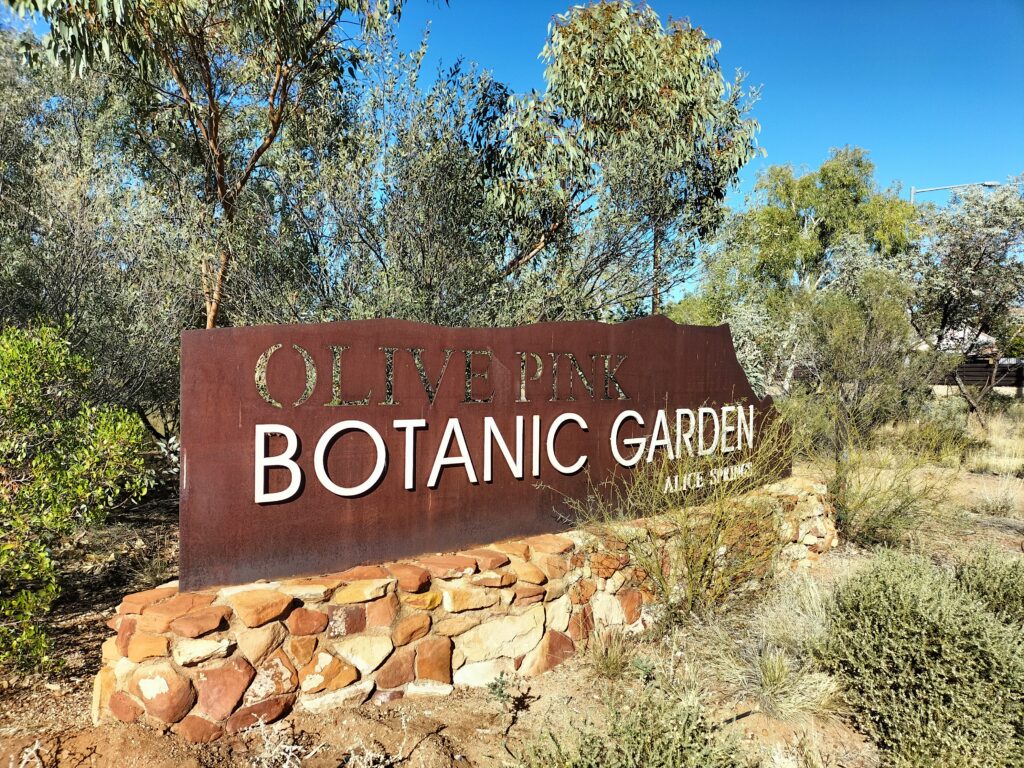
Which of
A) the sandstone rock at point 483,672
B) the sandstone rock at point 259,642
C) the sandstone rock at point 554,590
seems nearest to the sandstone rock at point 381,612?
the sandstone rock at point 259,642

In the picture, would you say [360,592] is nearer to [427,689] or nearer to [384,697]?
[384,697]

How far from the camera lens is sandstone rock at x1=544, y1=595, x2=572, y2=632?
4.16 meters

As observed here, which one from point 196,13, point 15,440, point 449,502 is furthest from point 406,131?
point 15,440

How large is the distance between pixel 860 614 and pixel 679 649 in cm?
106

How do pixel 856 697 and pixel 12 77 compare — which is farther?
pixel 12 77

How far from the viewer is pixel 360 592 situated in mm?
3447

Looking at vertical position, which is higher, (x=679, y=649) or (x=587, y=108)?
(x=587, y=108)

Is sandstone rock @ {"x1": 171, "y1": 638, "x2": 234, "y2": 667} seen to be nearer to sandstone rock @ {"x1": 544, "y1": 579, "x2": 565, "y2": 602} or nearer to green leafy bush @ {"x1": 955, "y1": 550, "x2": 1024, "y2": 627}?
sandstone rock @ {"x1": 544, "y1": 579, "x2": 565, "y2": 602}

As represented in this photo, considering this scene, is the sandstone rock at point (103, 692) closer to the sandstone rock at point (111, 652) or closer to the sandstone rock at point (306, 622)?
the sandstone rock at point (111, 652)

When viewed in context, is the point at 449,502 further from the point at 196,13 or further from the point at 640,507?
the point at 196,13

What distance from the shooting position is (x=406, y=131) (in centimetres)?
579

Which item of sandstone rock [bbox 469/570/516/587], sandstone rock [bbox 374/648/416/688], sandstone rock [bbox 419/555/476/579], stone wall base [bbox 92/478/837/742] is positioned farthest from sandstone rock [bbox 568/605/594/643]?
sandstone rock [bbox 374/648/416/688]

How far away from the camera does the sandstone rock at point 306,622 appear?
3.27 meters

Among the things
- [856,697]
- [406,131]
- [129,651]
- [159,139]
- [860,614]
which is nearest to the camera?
[129,651]
